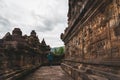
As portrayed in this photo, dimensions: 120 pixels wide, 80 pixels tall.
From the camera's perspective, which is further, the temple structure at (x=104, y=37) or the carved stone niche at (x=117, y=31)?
the temple structure at (x=104, y=37)

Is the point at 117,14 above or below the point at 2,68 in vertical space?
above

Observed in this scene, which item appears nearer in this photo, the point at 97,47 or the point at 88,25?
the point at 97,47

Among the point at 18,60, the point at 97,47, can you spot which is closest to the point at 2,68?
the point at 18,60

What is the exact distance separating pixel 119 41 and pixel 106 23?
1.01 meters

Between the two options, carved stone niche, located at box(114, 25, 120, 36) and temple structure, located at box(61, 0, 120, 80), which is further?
temple structure, located at box(61, 0, 120, 80)

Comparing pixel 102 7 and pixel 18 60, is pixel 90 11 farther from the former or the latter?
pixel 18 60

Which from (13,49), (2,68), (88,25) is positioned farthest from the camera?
(13,49)

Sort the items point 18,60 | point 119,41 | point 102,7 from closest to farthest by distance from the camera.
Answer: point 119,41, point 102,7, point 18,60

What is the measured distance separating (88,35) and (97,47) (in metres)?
→ 1.27

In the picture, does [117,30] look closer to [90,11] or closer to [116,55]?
[116,55]

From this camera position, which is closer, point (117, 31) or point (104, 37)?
point (117, 31)

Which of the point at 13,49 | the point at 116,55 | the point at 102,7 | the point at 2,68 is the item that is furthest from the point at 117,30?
the point at 13,49

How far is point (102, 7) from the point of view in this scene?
16.5 ft

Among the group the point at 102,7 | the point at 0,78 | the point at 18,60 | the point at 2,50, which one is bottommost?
the point at 0,78
